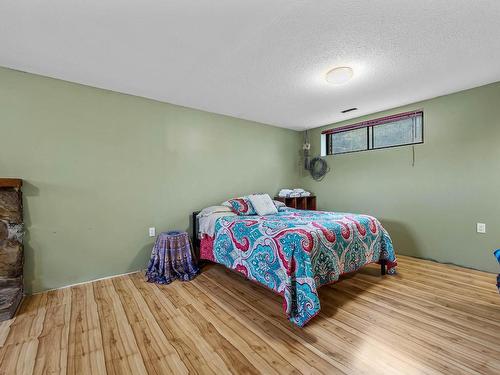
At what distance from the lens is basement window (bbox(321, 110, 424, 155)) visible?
10.6ft

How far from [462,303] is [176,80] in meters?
3.43

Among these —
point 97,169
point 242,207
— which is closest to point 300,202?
point 242,207

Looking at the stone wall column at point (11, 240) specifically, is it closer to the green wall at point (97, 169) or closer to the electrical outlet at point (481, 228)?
the green wall at point (97, 169)

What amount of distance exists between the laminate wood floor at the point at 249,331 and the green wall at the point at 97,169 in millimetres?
428

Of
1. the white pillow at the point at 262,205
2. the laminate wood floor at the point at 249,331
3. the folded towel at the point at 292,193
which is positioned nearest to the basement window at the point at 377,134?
the folded towel at the point at 292,193

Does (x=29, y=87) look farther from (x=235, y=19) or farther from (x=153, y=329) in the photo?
(x=153, y=329)

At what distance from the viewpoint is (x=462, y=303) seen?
6.50ft

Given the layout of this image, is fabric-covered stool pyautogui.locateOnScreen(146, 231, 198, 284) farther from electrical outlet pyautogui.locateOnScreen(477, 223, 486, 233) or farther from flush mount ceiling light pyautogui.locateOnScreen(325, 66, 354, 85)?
electrical outlet pyautogui.locateOnScreen(477, 223, 486, 233)

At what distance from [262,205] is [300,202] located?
4.24ft

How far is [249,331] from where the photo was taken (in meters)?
1.66

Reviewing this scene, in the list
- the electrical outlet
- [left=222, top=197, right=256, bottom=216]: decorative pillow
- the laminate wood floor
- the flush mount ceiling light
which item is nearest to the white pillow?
[left=222, top=197, right=256, bottom=216]: decorative pillow

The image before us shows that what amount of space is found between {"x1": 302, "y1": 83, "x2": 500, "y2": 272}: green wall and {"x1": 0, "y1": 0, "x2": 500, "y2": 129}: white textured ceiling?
350mm

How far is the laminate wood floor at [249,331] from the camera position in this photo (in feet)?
4.42

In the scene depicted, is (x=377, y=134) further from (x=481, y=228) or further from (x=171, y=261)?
(x=171, y=261)
